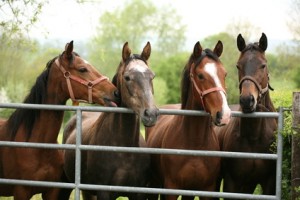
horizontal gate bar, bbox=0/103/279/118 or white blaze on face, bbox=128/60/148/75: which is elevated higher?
white blaze on face, bbox=128/60/148/75

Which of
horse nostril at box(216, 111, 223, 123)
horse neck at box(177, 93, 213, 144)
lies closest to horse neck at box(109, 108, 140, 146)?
horse neck at box(177, 93, 213, 144)

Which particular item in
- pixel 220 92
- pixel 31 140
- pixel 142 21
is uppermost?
pixel 142 21

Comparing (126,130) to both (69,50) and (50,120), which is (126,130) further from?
(69,50)

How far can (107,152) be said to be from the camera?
20.7 ft

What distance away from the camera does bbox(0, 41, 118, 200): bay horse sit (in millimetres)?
6312

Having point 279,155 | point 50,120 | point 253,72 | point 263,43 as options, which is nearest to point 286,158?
point 279,155

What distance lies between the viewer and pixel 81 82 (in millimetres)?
6344

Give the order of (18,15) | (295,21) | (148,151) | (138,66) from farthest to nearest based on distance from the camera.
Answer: (295,21), (18,15), (138,66), (148,151)

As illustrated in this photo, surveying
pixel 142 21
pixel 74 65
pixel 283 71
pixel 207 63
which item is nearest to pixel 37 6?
pixel 74 65

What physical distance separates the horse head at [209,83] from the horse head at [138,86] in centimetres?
44

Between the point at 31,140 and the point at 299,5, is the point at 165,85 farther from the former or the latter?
the point at 31,140

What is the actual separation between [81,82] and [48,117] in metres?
0.51

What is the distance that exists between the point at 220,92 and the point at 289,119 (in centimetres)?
91

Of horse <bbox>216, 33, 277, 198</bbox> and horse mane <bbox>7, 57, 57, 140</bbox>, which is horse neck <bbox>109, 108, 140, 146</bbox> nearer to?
horse mane <bbox>7, 57, 57, 140</bbox>
